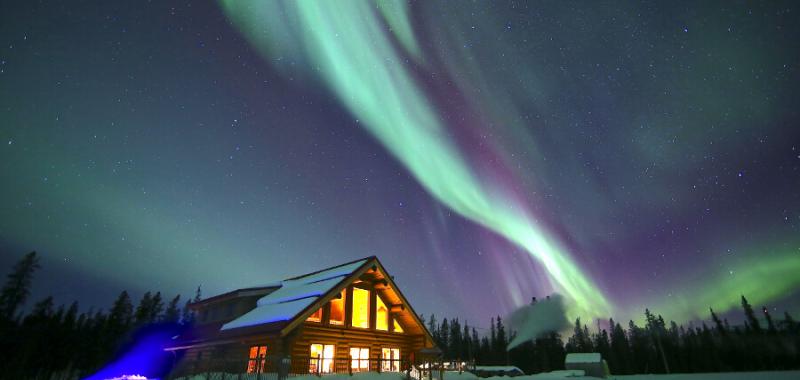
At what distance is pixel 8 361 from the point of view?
50375 mm

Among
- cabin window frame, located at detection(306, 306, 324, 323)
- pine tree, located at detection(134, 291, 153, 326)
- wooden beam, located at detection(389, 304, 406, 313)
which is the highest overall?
pine tree, located at detection(134, 291, 153, 326)

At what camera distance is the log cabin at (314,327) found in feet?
67.8

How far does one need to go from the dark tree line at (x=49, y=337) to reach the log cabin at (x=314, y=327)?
37.7m

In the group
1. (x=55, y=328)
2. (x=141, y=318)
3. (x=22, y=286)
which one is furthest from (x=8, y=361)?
(x=141, y=318)

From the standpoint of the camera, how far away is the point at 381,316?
2712 cm

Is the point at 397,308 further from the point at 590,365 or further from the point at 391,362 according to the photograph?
the point at 590,365

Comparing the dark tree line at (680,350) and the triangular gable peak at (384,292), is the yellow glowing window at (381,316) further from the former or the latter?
the dark tree line at (680,350)

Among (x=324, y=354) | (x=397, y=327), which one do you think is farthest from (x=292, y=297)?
(x=397, y=327)

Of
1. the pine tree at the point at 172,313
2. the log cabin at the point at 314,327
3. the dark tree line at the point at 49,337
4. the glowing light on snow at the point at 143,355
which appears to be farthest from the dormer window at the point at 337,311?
the pine tree at the point at 172,313

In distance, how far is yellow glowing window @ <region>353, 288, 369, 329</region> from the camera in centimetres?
2538

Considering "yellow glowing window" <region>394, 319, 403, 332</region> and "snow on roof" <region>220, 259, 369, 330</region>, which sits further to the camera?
"yellow glowing window" <region>394, 319, 403, 332</region>

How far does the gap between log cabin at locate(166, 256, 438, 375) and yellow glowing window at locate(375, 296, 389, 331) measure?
6 centimetres

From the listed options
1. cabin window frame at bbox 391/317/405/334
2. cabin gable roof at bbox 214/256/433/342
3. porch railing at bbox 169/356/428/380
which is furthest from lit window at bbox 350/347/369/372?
cabin gable roof at bbox 214/256/433/342

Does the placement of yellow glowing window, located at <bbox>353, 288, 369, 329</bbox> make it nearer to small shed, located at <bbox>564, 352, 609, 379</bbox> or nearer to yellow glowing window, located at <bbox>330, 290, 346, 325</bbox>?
yellow glowing window, located at <bbox>330, 290, 346, 325</bbox>
